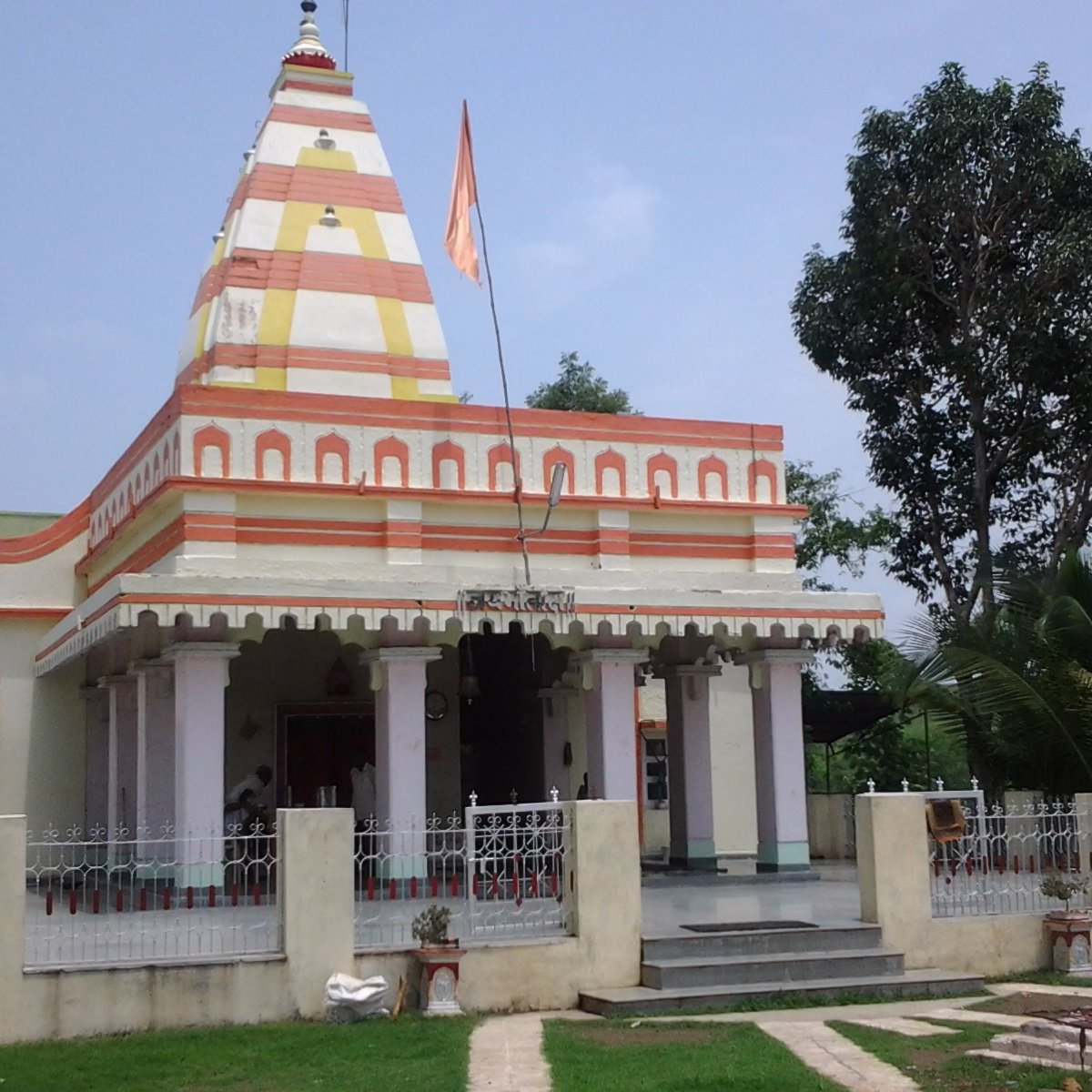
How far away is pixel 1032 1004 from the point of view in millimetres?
10203

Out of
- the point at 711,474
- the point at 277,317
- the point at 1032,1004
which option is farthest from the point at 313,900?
the point at 277,317

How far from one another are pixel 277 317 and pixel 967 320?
33.4 ft

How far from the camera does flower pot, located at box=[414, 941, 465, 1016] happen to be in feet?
32.7

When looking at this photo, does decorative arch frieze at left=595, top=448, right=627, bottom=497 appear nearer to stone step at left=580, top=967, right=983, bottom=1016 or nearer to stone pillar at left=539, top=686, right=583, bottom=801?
stone pillar at left=539, top=686, right=583, bottom=801

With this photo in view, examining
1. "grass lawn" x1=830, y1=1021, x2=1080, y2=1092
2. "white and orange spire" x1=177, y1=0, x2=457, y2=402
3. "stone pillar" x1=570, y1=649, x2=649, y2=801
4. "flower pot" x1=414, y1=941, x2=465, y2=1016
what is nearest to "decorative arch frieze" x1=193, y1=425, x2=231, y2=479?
"white and orange spire" x1=177, y1=0, x2=457, y2=402

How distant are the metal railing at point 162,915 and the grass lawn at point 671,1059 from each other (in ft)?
7.18

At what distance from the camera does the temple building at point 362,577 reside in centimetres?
1417

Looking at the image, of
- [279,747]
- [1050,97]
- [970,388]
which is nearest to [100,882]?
[279,747]

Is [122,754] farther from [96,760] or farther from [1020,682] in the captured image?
[1020,682]

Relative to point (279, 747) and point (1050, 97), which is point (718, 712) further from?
point (1050, 97)

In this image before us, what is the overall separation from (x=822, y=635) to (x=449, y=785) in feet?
17.1

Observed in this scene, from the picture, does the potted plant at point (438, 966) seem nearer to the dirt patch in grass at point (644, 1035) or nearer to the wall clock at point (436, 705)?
the dirt patch in grass at point (644, 1035)

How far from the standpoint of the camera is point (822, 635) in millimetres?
15172

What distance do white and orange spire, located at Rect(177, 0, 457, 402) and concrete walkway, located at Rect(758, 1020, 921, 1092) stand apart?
31.8 ft
